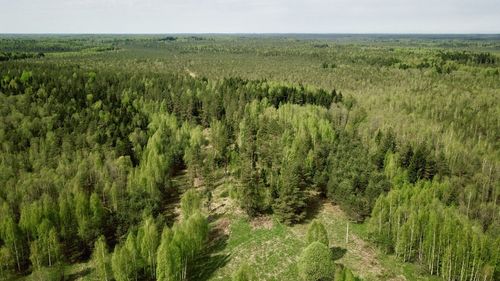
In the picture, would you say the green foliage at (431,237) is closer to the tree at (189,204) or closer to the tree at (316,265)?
the tree at (316,265)

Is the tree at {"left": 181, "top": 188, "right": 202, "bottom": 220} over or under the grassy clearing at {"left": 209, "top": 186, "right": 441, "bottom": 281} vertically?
over

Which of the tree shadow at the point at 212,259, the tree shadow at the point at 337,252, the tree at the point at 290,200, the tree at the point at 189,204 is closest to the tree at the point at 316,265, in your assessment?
the tree shadow at the point at 337,252

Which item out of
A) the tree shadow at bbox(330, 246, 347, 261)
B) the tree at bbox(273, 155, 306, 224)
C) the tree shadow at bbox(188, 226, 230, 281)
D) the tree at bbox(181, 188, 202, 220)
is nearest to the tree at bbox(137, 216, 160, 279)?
the tree shadow at bbox(188, 226, 230, 281)

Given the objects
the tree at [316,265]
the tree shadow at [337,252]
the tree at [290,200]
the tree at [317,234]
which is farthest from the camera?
the tree at [290,200]

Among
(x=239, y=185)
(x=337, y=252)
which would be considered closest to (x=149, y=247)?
(x=239, y=185)

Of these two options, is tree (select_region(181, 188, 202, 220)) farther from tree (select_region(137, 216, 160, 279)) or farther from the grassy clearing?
tree (select_region(137, 216, 160, 279))
